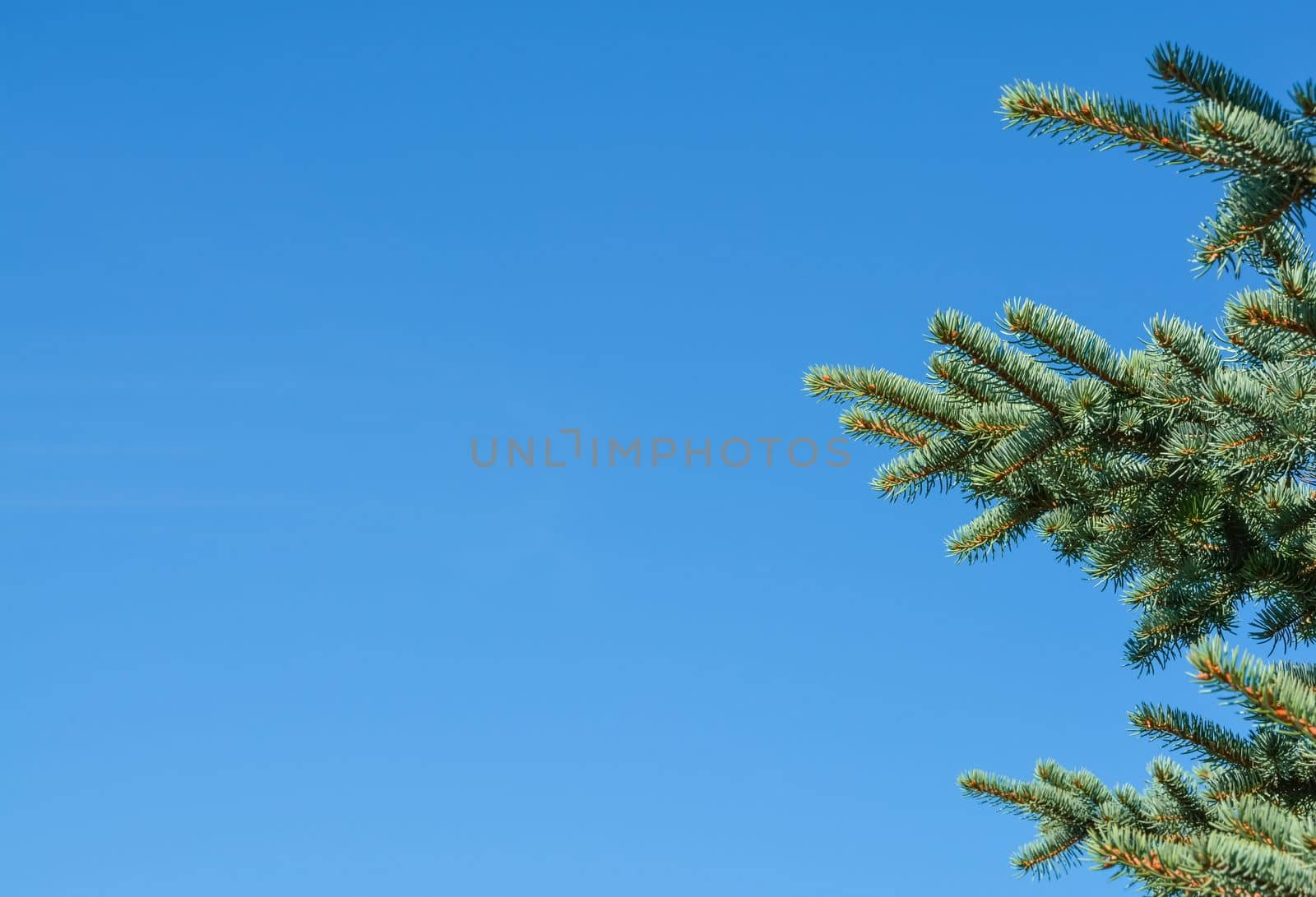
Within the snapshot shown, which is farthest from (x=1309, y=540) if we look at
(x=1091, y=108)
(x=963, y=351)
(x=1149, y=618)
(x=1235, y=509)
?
(x=1091, y=108)

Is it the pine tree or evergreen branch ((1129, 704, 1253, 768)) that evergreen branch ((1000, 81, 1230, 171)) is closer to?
the pine tree

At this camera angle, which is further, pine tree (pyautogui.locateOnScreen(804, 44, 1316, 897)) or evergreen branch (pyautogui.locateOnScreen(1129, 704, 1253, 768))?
evergreen branch (pyautogui.locateOnScreen(1129, 704, 1253, 768))

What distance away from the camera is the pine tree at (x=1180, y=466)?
270 centimetres

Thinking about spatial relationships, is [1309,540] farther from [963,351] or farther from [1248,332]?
[963,351]

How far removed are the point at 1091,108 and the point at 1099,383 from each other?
105 cm

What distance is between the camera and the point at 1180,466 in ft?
12.3

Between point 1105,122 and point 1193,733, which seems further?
point 1193,733

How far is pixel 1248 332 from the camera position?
3199 millimetres

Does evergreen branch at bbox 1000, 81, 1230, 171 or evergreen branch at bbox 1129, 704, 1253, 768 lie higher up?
evergreen branch at bbox 1000, 81, 1230, 171

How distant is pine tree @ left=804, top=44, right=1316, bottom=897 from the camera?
2699mm

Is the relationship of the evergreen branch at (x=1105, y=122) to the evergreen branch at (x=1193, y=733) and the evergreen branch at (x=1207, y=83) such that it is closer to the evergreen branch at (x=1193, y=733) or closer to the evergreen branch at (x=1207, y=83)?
the evergreen branch at (x=1207, y=83)

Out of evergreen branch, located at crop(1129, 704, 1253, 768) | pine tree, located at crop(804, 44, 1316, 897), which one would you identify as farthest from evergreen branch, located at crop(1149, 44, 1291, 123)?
evergreen branch, located at crop(1129, 704, 1253, 768)

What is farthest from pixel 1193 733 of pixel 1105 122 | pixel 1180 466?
pixel 1105 122

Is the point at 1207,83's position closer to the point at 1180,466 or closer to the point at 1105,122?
the point at 1105,122
